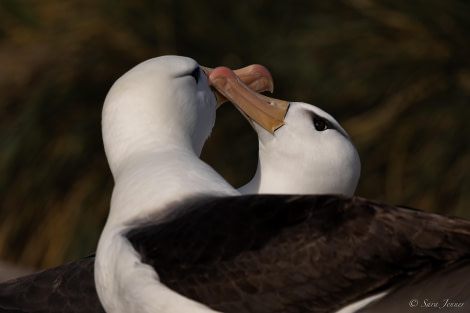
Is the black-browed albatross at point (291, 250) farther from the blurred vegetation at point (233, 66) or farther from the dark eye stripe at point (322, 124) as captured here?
the blurred vegetation at point (233, 66)

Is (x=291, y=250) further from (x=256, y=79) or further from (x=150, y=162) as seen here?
(x=256, y=79)

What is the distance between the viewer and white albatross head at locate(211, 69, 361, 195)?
4762mm

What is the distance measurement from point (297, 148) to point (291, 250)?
1344mm

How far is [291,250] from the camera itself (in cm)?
355

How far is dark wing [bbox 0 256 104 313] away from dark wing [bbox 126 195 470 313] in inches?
43.5

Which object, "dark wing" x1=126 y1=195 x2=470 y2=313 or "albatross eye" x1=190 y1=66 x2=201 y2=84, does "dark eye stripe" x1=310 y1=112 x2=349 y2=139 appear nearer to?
"albatross eye" x1=190 y1=66 x2=201 y2=84

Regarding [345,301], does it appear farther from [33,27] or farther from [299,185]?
[33,27]

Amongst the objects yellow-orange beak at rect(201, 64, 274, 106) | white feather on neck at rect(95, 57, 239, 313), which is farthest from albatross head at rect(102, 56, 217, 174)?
yellow-orange beak at rect(201, 64, 274, 106)

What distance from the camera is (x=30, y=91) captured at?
24.2ft

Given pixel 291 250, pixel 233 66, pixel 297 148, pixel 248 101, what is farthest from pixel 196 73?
pixel 233 66

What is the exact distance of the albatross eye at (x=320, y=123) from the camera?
4836 mm

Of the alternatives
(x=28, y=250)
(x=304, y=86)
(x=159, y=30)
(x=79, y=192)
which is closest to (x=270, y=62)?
(x=304, y=86)

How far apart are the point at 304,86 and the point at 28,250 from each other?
75.1 inches

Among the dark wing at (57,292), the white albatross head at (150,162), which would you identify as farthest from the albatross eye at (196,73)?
the dark wing at (57,292)
